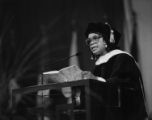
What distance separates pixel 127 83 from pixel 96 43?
0.48 meters

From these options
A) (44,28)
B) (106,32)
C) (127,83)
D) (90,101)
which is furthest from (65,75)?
(44,28)

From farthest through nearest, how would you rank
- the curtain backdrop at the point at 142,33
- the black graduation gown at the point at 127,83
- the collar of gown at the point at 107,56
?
the curtain backdrop at the point at 142,33 → the collar of gown at the point at 107,56 → the black graduation gown at the point at 127,83

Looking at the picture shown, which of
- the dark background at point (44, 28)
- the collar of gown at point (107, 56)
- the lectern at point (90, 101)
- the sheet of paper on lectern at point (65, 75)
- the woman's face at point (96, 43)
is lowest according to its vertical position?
the lectern at point (90, 101)

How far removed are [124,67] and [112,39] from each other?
340 mm

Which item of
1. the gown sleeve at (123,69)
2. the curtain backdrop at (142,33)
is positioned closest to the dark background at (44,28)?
the curtain backdrop at (142,33)

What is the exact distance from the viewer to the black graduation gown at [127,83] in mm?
2986

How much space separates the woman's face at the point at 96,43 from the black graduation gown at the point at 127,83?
0.13 meters

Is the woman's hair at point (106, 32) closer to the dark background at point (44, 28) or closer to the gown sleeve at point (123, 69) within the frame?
the gown sleeve at point (123, 69)

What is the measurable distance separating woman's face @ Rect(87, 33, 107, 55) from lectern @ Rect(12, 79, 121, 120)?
0.51 metres

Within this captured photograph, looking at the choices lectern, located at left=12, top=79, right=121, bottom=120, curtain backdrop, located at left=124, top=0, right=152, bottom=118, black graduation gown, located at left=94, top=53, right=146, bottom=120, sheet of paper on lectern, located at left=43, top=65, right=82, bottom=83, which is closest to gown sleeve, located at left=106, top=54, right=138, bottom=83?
black graduation gown, located at left=94, top=53, right=146, bottom=120

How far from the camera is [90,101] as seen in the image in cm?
261

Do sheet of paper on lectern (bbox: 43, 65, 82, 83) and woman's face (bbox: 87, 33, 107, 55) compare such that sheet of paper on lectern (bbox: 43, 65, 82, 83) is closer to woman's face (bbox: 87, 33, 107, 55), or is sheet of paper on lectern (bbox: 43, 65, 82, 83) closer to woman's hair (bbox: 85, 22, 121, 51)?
woman's face (bbox: 87, 33, 107, 55)

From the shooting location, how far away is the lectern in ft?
8.54

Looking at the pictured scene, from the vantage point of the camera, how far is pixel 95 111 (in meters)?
2.63
